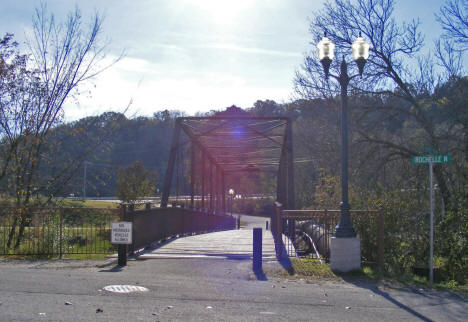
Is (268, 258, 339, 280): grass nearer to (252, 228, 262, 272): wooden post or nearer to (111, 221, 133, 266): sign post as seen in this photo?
(252, 228, 262, 272): wooden post

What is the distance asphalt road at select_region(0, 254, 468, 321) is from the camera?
598 cm

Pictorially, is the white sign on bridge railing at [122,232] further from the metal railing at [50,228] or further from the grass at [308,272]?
the grass at [308,272]

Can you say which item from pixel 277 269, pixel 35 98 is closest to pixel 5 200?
pixel 35 98

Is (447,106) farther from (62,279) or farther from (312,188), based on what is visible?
(312,188)

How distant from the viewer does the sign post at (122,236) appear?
32.9ft

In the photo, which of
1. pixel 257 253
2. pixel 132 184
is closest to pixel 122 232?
pixel 257 253

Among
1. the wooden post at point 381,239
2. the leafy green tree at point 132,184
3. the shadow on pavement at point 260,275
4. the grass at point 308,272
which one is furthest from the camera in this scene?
the leafy green tree at point 132,184

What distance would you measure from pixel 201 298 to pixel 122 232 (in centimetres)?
369

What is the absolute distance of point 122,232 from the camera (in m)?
10.1

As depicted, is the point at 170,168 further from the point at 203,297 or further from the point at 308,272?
the point at 203,297

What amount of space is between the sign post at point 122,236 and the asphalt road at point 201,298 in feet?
1.38

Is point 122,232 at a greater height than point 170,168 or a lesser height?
lesser

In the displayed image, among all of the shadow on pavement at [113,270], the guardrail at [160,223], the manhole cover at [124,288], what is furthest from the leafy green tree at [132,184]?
the manhole cover at [124,288]

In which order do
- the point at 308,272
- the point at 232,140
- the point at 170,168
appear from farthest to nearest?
the point at 232,140
the point at 170,168
the point at 308,272
